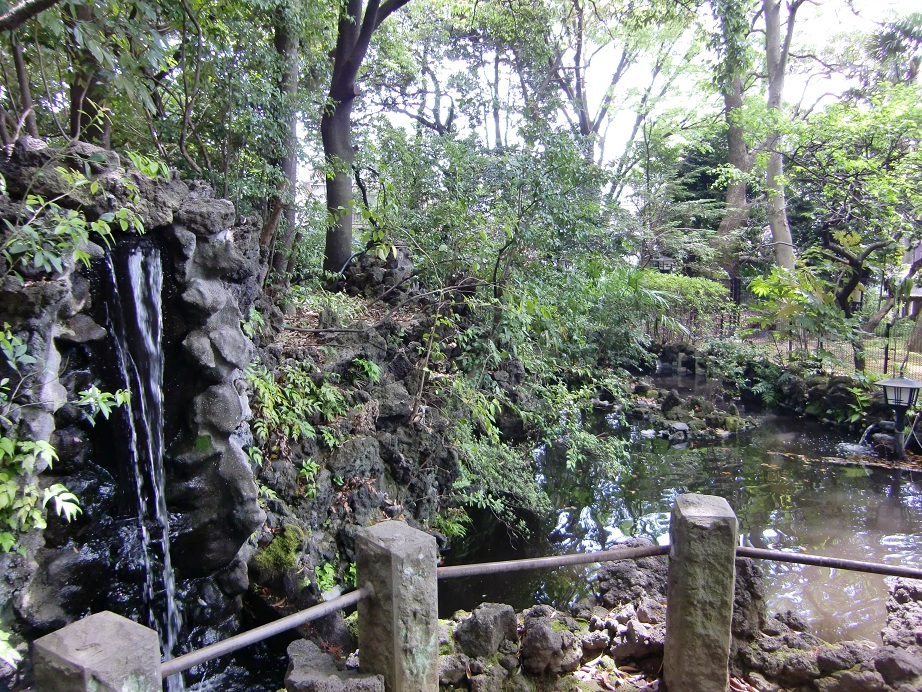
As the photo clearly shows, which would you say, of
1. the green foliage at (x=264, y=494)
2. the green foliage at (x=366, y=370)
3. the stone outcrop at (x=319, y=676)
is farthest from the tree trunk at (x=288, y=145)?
the stone outcrop at (x=319, y=676)

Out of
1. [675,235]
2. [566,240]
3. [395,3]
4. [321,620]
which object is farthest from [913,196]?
Answer: [321,620]

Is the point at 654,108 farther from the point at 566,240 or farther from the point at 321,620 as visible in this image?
the point at 321,620

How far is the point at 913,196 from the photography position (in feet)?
39.4

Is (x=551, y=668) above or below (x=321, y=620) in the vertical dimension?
above

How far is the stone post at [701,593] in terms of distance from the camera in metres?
2.68

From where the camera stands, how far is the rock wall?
12.5 ft

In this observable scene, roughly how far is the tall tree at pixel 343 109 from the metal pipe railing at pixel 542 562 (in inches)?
287

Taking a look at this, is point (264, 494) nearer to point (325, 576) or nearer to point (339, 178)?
point (325, 576)

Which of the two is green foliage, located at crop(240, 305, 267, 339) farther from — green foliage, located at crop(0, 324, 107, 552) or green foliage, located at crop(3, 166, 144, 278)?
green foliage, located at crop(0, 324, 107, 552)

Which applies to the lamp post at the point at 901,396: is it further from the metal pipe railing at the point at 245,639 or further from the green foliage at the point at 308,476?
the metal pipe railing at the point at 245,639

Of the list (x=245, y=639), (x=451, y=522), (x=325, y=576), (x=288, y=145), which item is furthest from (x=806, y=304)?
(x=245, y=639)

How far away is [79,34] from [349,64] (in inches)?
260

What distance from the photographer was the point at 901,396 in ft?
32.5

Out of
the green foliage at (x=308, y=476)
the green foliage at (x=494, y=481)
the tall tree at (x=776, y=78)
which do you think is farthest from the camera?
the tall tree at (x=776, y=78)
